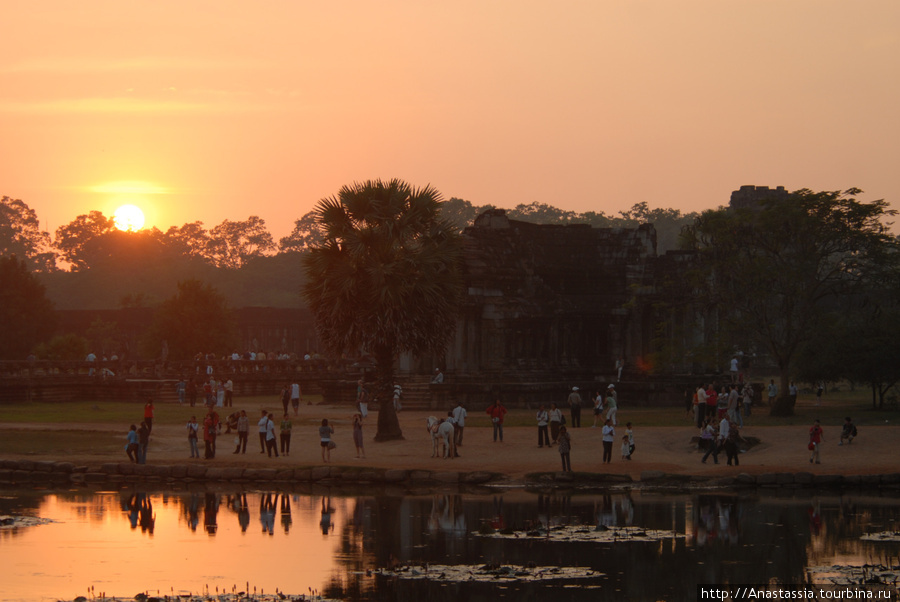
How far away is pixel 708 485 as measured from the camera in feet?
85.4

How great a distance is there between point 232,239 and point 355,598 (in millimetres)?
155257

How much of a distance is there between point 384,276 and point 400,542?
44.8 ft

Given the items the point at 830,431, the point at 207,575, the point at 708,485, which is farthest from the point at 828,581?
the point at 830,431

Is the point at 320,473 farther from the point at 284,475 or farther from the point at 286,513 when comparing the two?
the point at 286,513

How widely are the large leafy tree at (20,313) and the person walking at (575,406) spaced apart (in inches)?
1766

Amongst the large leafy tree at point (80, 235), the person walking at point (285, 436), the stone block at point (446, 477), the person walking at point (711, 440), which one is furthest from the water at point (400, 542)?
the large leafy tree at point (80, 235)

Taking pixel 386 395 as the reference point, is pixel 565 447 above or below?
below

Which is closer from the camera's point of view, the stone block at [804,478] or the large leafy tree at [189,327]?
the stone block at [804,478]

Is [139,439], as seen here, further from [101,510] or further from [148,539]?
[148,539]

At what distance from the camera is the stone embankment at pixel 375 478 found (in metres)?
26.0

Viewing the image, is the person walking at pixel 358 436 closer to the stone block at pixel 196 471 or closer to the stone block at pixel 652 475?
the stone block at pixel 196 471

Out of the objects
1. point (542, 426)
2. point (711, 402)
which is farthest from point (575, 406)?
point (542, 426)

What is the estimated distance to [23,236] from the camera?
16125 centimetres

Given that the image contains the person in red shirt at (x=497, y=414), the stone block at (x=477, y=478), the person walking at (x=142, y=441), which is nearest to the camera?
the stone block at (x=477, y=478)
